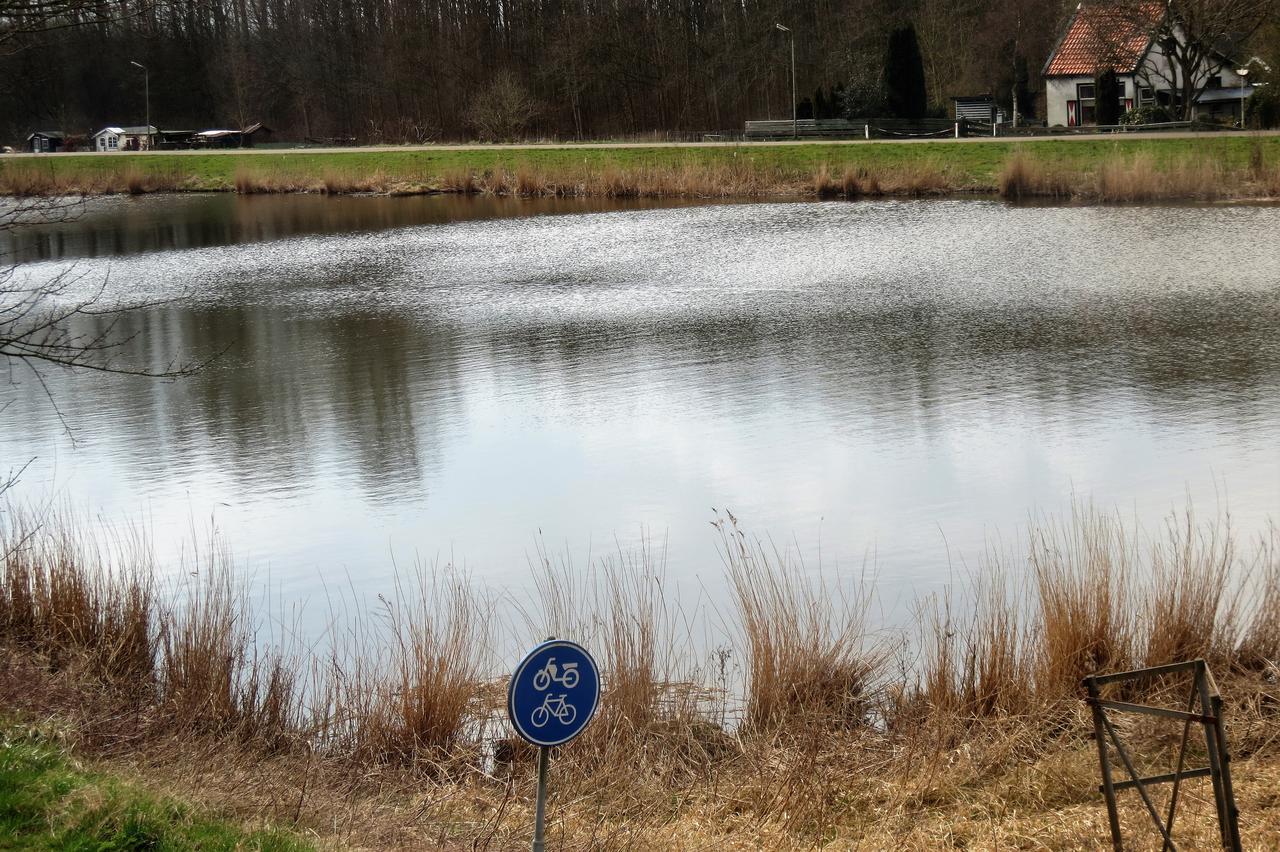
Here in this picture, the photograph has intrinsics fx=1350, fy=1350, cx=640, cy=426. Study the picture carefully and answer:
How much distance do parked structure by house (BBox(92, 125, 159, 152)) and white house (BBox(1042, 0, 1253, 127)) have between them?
38.4 meters

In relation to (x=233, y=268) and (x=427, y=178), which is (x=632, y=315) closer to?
(x=233, y=268)

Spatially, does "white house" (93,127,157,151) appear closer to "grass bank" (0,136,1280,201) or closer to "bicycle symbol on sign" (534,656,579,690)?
"grass bank" (0,136,1280,201)

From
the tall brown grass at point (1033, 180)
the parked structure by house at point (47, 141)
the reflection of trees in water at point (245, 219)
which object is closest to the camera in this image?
the reflection of trees in water at point (245, 219)

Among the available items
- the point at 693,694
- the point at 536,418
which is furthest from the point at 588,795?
the point at 536,418

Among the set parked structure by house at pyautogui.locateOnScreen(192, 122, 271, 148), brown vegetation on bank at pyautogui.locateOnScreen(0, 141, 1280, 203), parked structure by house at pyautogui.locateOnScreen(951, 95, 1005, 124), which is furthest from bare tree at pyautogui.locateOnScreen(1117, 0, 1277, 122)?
parked structure by house at pyautogui.locateOnScreen(192, 122, 271, 148)

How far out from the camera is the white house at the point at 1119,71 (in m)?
41.5

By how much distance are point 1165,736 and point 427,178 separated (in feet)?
121

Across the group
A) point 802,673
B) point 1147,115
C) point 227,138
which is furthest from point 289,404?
point 227,138

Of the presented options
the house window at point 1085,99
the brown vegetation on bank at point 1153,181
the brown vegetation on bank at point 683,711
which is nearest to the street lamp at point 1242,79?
the house window at point 1085,99

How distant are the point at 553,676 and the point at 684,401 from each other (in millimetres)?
9086

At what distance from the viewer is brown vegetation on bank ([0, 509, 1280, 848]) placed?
4.97 m

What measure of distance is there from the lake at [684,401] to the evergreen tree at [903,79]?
66.7ft

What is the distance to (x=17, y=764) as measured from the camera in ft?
15.8

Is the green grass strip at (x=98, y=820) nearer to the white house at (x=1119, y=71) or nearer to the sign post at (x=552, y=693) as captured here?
the sign post at (x=552, y=693)
